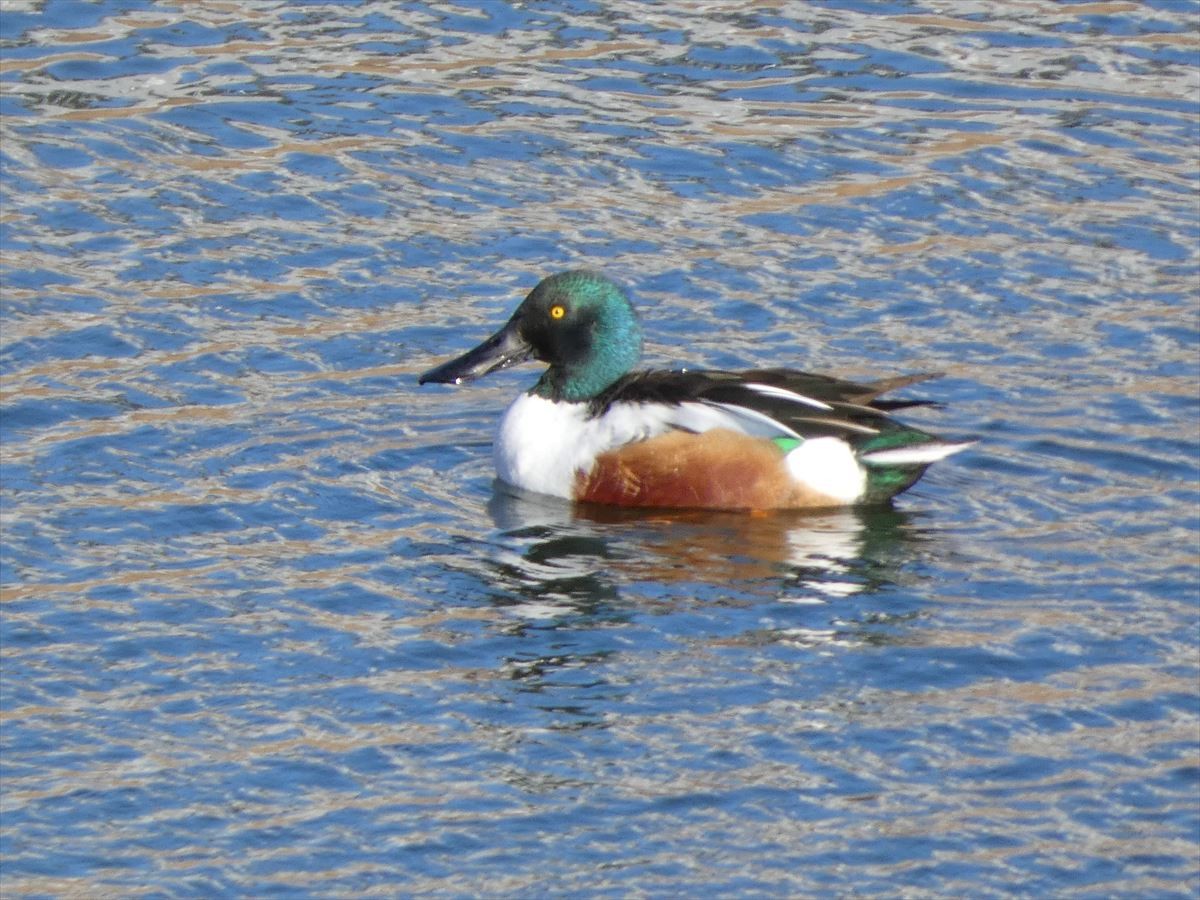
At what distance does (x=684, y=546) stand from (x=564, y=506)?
77cm

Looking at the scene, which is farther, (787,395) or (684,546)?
(787,395)

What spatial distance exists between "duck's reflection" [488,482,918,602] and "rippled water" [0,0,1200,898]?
0.11 feet

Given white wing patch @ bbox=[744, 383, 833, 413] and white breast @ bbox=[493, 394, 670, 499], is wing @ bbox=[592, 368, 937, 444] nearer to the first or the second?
white wing patch @ bbox=[744, 383, 833, 413]

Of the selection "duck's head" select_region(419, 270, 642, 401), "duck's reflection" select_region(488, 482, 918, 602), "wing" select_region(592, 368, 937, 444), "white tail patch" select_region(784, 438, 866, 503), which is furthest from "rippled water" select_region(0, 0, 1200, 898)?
"duck's head" select_region(419, 270, 642, 401)

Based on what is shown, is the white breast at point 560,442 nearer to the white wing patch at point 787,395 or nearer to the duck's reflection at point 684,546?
the duck's reflection at point 684,546

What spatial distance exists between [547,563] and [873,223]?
13.2 feet

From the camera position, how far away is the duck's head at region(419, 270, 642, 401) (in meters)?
10.1

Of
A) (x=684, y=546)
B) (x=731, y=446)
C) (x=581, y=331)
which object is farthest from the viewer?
(x=581, y=331)

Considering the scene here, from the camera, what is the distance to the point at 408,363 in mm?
10977

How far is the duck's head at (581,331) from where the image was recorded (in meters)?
10.1

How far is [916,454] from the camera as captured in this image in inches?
373

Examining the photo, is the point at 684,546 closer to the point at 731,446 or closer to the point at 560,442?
the point at 731,446

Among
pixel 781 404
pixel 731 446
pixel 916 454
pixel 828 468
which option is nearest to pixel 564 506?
pixel 731 446

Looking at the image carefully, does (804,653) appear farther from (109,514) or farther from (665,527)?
(109,514)
